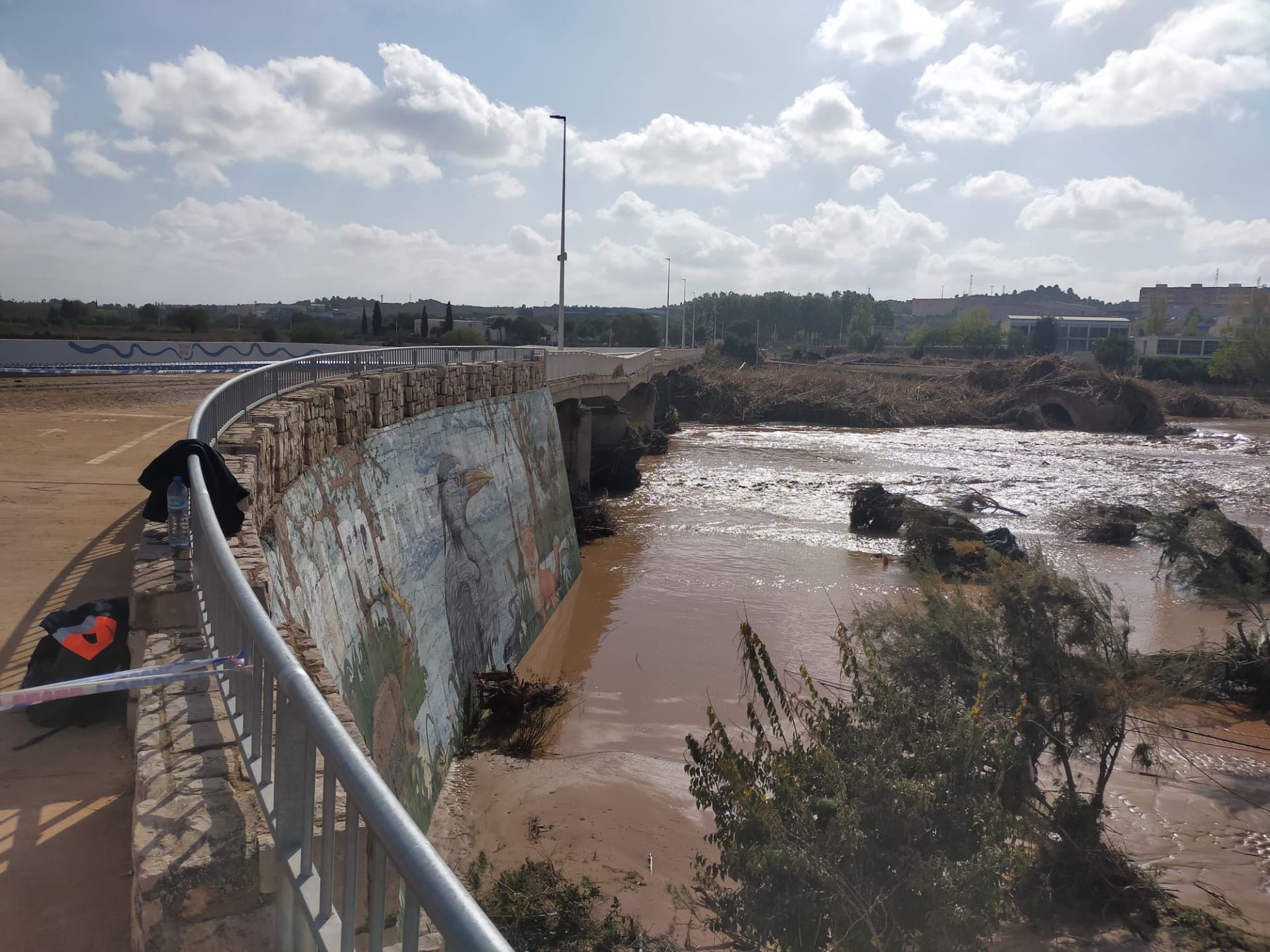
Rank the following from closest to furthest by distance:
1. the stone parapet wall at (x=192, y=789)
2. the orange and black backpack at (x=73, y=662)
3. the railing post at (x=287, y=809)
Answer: the railing post at (x=287, y=809), the stone parapet wall at (x=192, y=789), the orange and black backpack at (x=73, y=662)

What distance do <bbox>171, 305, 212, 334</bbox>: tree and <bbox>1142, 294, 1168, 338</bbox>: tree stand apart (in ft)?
365

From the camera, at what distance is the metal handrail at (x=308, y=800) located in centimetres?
178

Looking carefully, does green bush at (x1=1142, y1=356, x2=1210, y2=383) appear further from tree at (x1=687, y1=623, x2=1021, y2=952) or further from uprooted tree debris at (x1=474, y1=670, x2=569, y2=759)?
tree at (x1=687, y1=623, x2=1021, y2=952)

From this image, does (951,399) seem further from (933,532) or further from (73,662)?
(73,662)

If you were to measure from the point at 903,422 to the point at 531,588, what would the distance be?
49.0 meters

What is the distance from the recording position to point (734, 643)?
57.3ft

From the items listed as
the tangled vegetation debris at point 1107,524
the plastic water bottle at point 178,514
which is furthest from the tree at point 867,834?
the tangled vegetation debris at point 1107,524

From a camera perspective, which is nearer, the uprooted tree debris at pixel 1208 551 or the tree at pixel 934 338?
the uprooted tree debris at pixel 1208 551

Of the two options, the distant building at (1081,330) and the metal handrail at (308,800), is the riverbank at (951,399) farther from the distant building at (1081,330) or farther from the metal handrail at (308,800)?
the distant building at (1081,330)

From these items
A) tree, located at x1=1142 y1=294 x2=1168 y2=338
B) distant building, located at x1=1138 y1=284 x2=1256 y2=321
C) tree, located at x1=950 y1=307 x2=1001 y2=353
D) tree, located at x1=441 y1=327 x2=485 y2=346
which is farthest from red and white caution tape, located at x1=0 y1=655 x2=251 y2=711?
distant building, located at x1=1138 y1=284 x2=1256 y2=321

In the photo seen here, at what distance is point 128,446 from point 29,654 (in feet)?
34.2

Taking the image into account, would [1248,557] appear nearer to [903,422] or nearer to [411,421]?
[411,421]

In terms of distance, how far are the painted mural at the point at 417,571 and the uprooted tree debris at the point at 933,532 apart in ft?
29.9

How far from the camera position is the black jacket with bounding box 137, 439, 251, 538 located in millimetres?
6379
